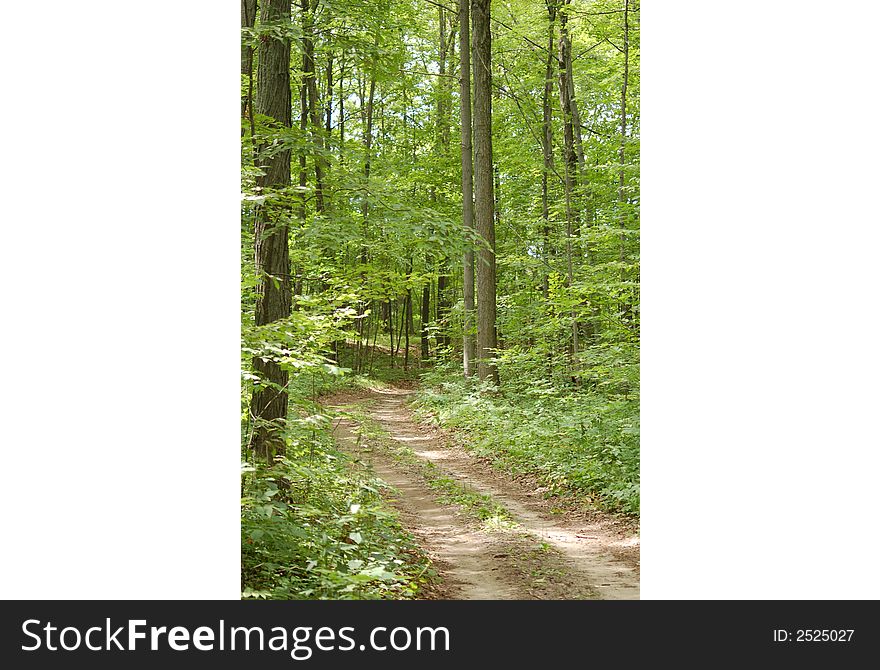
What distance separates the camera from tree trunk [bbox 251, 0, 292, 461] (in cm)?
455

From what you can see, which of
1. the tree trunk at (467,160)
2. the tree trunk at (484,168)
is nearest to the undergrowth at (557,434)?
the tree trunk at (484,168)

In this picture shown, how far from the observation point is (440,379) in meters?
14.0

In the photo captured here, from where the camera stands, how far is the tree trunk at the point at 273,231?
4.55 meters

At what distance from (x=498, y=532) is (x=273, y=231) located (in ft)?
9.16

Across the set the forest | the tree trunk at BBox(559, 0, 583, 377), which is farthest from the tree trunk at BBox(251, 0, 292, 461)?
the tree trunk at BBox(559, 0, 583, 377)

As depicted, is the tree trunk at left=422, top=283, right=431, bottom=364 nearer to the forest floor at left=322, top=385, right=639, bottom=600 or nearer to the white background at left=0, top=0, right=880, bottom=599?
the forest floor at left=322, top=385, right=639, bottom=600

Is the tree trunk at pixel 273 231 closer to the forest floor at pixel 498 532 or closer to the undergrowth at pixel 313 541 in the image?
the undergrowth at pixel 313 541

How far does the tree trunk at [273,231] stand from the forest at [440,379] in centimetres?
1
